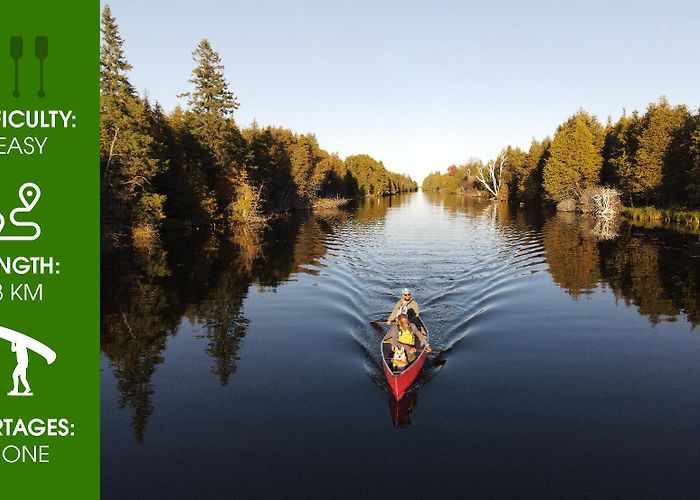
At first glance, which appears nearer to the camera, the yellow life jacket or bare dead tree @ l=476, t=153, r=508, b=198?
the yellow life jacket

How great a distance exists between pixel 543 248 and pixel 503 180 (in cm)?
8917

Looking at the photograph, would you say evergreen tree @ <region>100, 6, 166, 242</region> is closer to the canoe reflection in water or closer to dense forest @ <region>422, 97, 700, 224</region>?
the canoe reflection in water

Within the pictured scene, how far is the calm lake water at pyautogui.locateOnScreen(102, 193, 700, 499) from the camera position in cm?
931

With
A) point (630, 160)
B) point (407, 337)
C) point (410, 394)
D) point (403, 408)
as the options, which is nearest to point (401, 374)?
point (403, 408)

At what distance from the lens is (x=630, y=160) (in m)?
65.8

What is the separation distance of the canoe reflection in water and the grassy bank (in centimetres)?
5325

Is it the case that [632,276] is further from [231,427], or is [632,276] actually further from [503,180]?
[503,180]

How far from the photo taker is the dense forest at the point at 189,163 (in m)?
41.8

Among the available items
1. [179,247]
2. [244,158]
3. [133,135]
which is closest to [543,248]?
[179,247]

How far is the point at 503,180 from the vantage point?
399 ft

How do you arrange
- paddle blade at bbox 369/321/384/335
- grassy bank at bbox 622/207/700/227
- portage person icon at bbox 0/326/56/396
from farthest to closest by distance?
grassy bank at bbox 622/207/700/227 < paddle blade at bbox 369/321/384/335 < portage person icon at bbox 0/326/56/396

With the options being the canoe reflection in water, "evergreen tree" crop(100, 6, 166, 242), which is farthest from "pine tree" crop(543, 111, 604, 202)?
the canoe reflection in water

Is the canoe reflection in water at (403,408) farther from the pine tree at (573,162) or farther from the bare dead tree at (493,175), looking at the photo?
the bare dead tree at (493,175)

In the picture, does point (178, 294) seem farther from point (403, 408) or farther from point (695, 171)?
point (695, 171)
